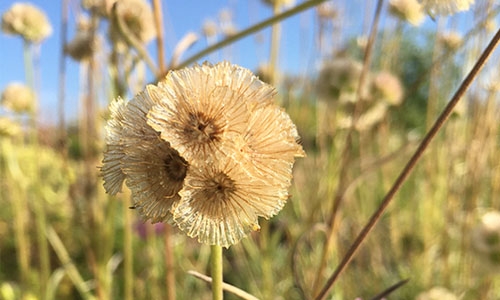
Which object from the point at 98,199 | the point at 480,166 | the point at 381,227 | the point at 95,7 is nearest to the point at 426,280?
Result: the point at 480,166

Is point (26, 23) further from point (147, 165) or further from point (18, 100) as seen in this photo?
point (147, 165)

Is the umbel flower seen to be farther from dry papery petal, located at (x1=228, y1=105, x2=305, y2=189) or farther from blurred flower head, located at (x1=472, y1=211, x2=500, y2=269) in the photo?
blurred flower head, located at (x1=472, y1=211, x2=500, y2=269)

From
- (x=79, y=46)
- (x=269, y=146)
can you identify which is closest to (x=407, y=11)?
(x=79, y=46)

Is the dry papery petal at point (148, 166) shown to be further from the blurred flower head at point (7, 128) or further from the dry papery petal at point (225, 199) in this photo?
the blurred flower head at point (7, 128)

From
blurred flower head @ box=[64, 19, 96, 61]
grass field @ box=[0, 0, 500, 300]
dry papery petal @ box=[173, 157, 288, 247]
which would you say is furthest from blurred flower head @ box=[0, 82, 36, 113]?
dry papery petal @ box=[173, 157, 288, 247]

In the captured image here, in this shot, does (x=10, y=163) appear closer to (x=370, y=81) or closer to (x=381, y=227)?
(x=370, y=81)

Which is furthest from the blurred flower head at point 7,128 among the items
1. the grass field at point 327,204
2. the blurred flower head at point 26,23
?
the blurred flower head at point 26,23

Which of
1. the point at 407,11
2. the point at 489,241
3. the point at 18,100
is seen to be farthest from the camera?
the point at 18,100
